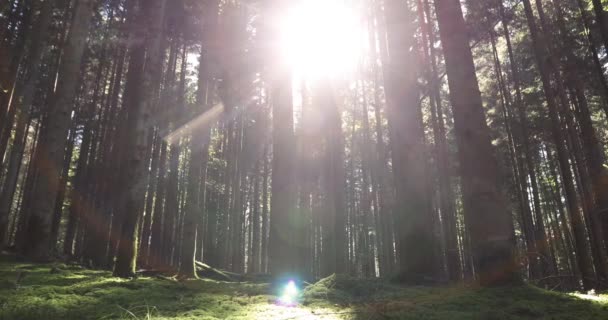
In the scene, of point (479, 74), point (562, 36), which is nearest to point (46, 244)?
point (562, 36)

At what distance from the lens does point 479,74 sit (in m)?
19.3

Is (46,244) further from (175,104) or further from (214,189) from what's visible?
(214,189)

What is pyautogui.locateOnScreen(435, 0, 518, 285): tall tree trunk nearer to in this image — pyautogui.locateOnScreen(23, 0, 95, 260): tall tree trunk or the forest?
the forest

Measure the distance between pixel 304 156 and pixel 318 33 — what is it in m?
5.63

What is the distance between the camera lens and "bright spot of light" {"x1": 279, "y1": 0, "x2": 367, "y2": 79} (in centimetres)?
1255

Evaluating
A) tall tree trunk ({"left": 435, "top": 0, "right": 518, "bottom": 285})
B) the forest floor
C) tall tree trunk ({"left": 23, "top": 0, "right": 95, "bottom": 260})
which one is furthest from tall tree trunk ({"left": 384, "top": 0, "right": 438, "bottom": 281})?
tall tree trunk ({"left": 23, "top": 0, "right": 95, "bottom": 260})

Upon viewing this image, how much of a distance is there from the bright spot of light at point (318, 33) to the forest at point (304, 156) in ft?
0.32

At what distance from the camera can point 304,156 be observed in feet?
57.7

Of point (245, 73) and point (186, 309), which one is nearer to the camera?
point (186, 309)

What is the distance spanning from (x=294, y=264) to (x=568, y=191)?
23.1 feet

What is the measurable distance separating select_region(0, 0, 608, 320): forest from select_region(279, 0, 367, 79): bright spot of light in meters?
0.10

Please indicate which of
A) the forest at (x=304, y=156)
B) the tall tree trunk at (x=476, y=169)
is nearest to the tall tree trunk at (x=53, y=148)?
the forest at (x=304, y=156)

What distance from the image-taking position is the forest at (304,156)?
367cm

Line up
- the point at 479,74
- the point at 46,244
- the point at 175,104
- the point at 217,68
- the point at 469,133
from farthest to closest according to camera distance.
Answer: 1. the point at 479,74
2. the point at 175,104
3. the point at 217,68
4. the point at 46,244
5. the point at 469,133
